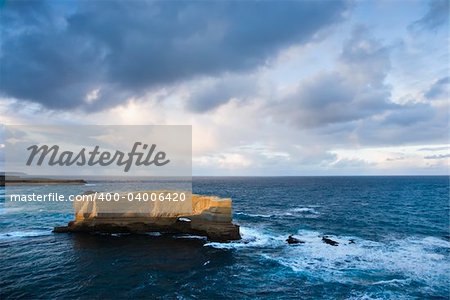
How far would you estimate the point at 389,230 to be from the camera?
4497 centimetres

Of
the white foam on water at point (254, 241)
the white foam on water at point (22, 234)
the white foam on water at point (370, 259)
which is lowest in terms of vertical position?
the white foam on water at point (370, 259)

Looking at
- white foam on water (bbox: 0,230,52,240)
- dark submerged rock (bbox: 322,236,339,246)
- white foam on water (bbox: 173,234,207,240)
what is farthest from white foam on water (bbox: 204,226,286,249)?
white foam on water (bbox: 0,230,52,240)

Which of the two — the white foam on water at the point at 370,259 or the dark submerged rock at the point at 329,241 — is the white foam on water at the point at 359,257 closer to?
the white foam on water at the point at 370,259

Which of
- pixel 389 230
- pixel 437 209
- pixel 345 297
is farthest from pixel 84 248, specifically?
pixel 437 209

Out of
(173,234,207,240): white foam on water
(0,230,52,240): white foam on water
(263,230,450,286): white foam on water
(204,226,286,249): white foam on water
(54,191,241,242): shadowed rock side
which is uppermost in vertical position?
(54,191,241,242): shadowed rock side

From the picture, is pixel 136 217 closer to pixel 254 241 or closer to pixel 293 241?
pixel 254 241

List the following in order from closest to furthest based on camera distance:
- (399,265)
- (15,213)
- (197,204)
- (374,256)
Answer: (399,265)
(374,256)
(197,204)
(15,213)

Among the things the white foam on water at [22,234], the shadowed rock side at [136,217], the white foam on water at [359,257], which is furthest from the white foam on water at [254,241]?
the white foam on water at [22,234]

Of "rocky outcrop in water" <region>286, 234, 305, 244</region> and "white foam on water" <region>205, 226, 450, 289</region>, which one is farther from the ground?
"rocky outcrop in water" <region>286, 234, 305, 244</region>

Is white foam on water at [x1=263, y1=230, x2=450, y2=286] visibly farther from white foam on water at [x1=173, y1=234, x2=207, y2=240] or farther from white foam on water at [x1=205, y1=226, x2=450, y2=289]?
white foam on water at [x1=173, y1=234, x2=207, y2=240]

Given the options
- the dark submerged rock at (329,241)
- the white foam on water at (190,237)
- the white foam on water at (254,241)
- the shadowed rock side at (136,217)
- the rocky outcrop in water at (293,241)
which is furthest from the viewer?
the shadowed rock side at (136,217)

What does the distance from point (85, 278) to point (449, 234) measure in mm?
49205

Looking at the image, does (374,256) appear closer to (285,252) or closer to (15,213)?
(285,252)

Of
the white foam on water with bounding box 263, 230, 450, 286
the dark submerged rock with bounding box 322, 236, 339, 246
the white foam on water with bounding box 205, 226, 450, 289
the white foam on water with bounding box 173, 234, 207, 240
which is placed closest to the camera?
the white foam on water with bounding box 205, 226, 450, 289
